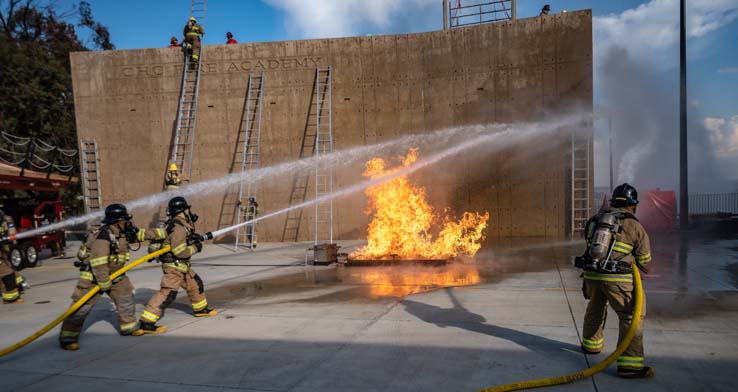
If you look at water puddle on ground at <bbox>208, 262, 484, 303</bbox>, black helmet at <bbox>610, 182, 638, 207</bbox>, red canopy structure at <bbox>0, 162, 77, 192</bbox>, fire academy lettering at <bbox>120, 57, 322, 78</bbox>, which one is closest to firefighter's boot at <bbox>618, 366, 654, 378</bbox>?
black helmet at <bbox>610, 182, 638, 207</bbox>

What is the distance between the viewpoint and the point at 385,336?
581 cm

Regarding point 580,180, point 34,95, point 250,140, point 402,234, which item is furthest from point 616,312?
point 34,95

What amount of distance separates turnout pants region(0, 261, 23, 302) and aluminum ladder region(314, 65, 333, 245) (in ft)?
29.5

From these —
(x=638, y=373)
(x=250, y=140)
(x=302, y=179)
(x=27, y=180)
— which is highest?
(x=250, y=140)

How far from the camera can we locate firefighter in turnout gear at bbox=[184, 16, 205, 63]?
16750 mm

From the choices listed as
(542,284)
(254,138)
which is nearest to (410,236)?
(542,284)

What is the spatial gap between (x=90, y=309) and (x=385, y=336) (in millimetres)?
3868

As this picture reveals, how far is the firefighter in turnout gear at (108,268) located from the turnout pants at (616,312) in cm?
568

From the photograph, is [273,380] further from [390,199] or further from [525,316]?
[390,199]

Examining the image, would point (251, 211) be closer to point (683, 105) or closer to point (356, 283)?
point (356, 283)

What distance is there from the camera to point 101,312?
7902 millimetres

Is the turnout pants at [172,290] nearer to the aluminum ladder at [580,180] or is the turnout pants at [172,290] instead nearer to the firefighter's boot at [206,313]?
the firefighter's boot at [206,313]

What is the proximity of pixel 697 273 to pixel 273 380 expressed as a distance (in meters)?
8.68

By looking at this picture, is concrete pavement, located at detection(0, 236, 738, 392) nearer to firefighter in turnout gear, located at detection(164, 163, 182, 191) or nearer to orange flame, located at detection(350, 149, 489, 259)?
orange flame, located at detection(350, 149, 489, 259)
